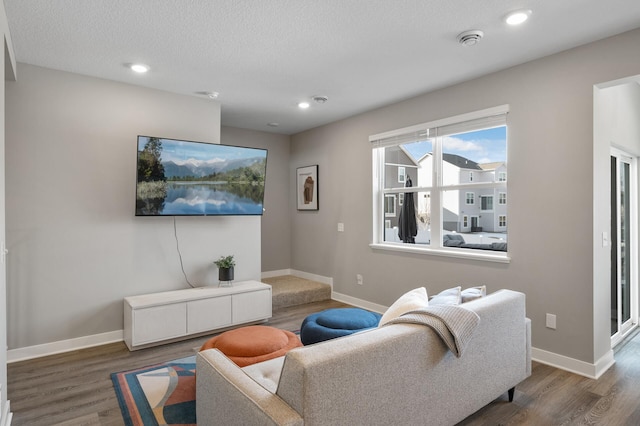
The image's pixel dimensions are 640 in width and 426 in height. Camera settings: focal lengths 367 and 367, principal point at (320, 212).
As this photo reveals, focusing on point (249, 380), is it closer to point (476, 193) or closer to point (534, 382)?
point (534, 382)

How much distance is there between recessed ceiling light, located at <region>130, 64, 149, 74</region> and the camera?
3240 millimetres

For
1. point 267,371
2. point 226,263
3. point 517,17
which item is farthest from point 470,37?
point 226,263

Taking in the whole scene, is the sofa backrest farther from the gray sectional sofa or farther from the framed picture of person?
the framed picture of person

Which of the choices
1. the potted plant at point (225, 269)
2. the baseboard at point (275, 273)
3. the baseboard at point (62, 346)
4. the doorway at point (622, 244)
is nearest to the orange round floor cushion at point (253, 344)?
the potted plant at point (225, 269)

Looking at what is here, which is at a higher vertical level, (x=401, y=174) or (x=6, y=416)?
(x=401, y=174)

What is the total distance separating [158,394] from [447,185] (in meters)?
3.28

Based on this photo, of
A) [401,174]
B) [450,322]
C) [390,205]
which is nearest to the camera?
[450,322]

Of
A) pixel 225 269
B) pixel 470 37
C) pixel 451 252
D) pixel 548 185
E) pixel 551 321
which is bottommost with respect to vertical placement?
pixel 551 321

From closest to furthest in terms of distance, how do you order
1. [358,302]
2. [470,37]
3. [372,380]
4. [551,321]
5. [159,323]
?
[372,380] → [470,37] → [551,321] → [159,323] → [358,302]

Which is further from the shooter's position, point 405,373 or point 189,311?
point 189,311

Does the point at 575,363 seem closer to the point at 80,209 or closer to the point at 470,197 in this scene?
the point at 470,197

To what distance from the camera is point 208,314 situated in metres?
3.75

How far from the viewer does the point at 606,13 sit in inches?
94.2

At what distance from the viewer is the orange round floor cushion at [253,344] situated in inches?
93.8
